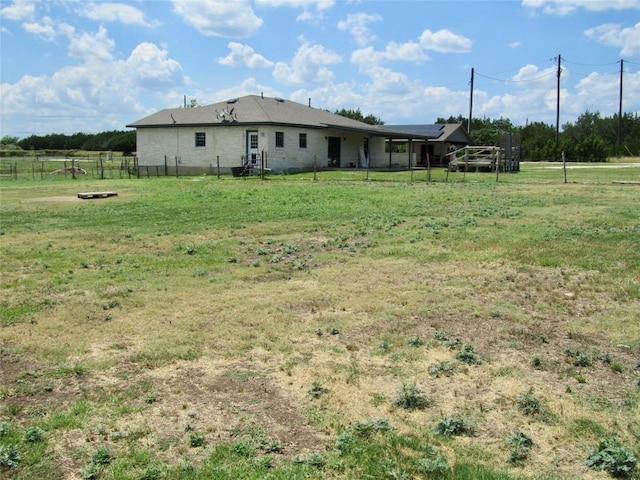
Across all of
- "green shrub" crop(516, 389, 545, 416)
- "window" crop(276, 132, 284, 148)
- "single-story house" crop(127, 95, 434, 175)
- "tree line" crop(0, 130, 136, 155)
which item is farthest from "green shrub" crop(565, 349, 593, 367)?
"tree line" crop(0, 130, 136, 155)

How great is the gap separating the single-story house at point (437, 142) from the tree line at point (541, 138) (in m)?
4.16

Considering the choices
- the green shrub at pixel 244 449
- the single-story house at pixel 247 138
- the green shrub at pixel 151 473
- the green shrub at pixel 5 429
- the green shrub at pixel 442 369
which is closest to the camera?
the green shrub at pixel 151 473

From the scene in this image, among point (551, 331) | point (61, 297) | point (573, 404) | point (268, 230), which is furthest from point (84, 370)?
point (268, 230)

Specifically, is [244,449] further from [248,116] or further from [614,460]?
[248,116]

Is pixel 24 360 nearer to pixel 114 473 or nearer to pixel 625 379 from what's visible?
pixel 114 473

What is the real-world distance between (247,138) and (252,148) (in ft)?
2.31

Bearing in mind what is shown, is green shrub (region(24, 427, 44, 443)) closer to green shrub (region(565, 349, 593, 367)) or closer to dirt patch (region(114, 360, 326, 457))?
dirt patch (region(114, 360, 326, 457))

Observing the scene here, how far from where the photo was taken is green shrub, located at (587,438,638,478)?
3373 mm

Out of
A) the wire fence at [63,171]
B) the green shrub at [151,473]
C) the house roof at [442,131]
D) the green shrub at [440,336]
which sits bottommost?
the green shrub at [151,473]

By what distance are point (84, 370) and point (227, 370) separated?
1.23m

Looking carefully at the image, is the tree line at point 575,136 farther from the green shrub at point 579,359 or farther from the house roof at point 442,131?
the green shrub at point 579,359

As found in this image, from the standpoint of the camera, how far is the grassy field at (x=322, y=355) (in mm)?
3609

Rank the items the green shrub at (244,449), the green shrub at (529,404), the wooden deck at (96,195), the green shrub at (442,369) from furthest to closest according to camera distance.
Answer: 1. the wooden deck at (96,195)
2. the green shrub at (442,369)
3. the green shrub at (529,404)
4. the green shrub at (244,449)

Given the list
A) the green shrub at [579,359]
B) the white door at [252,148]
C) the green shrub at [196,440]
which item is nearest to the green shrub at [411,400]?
the green shrub at [196,440]
